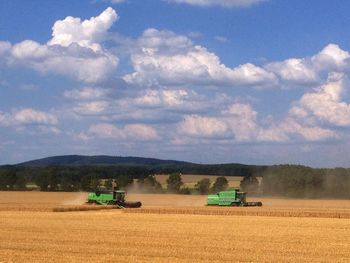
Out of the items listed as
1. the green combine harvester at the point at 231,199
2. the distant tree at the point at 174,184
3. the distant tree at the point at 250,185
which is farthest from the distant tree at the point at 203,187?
the green combine harvester at the point at 231,199

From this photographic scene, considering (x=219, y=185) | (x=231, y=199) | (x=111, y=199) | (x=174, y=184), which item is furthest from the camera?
(x=174, y=184)

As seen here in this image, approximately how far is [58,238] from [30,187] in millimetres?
76839

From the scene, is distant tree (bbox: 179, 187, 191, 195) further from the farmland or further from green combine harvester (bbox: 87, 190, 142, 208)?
the farmland

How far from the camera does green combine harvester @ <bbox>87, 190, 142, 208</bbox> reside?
2341 inches

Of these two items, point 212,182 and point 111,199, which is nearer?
point 111,199

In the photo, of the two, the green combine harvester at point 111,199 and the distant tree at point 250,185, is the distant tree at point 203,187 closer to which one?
the distant tree at point 250,185

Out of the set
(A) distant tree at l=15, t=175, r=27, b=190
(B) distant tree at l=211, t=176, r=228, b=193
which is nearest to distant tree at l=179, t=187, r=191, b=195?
(B) distant tree at l=211, t=176, r=228, b=193

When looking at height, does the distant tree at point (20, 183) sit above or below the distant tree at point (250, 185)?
below

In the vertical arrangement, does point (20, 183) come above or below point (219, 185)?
below

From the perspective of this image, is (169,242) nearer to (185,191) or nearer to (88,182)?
(185,191)

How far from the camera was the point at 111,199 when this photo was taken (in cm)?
5959

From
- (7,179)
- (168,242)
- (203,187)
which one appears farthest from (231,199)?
(7,179)

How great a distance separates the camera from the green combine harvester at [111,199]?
59.5 meters

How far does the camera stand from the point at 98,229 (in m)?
33.3
